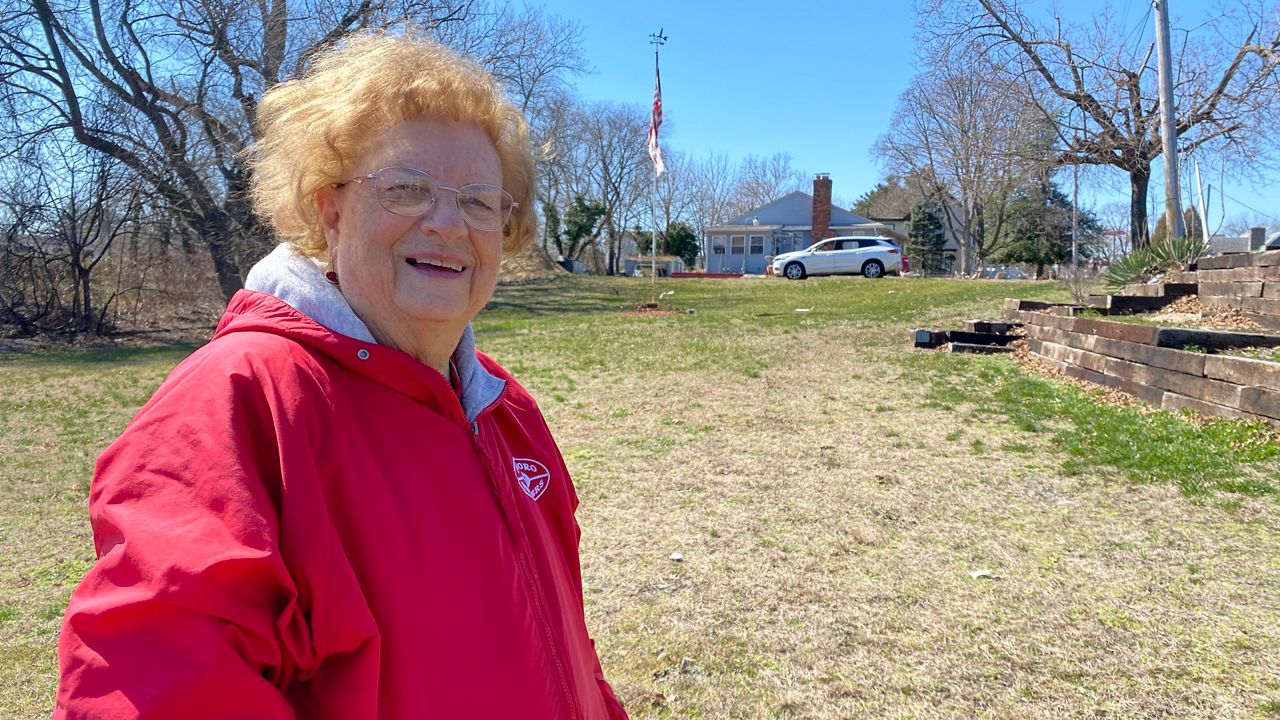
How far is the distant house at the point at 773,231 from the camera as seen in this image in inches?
2089

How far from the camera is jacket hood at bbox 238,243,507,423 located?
121 centimetres

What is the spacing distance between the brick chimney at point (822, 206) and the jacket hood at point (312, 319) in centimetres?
5152

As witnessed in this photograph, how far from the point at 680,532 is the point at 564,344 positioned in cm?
874

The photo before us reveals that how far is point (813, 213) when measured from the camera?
5225 centimetres

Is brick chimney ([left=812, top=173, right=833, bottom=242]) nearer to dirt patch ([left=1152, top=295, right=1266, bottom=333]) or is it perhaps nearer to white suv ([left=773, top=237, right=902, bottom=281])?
white suv ([left=773, top=237, right=902, bottom=281])

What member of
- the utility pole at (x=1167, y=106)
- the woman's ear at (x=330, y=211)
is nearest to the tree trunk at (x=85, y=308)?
the woman's ear at (x=330, y=211)

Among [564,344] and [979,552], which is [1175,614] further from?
[564,344]

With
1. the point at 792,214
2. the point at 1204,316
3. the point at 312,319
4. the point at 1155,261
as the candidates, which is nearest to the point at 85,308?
the point at 312,319

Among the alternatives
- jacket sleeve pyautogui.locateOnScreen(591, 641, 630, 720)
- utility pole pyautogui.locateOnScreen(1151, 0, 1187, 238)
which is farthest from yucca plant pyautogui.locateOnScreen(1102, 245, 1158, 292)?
jacket sleeve pyautogui.locateOnScreen(591, 641, 630, 720)

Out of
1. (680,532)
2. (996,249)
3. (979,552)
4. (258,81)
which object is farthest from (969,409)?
(996,249)

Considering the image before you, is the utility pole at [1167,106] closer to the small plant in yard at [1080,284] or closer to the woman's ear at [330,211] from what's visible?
the small plant in yard at [1080,284]

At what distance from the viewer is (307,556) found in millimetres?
1021

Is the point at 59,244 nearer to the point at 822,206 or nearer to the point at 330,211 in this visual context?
the point at 330,211

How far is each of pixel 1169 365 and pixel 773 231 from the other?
4810cm
